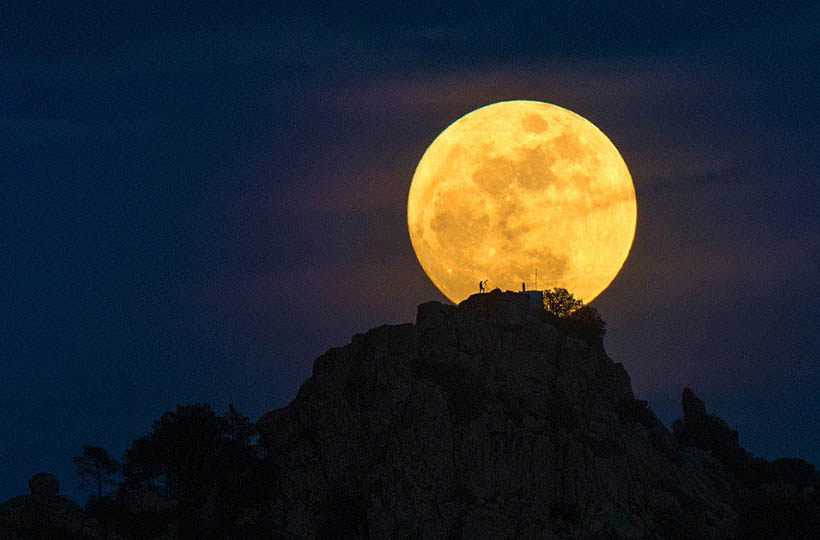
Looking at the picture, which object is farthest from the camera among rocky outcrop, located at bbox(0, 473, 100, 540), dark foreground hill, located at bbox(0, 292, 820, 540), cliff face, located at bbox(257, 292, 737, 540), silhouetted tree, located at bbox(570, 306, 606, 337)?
silhouetted tree, located at bbox(570, 306, 606, 337)

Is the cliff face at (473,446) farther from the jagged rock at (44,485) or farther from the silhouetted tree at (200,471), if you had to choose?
the jagged rock at (44,485)

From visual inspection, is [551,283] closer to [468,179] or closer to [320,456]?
[468,179]

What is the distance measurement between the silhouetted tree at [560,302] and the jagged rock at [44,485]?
63.5 m

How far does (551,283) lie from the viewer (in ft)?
647

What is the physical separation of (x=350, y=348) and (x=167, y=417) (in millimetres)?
25382

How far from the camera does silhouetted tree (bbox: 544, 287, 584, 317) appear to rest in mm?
197000

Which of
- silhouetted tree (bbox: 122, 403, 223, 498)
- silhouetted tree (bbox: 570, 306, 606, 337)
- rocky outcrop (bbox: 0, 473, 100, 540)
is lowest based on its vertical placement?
rocky outcrop (bbox: 0, 473, 100, 540)

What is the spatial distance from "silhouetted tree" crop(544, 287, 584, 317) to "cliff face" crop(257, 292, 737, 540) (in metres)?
11.3

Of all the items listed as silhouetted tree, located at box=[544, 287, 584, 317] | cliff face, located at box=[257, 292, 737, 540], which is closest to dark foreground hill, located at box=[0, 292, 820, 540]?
cliff face, located at box=[257, 292, 737, 540]

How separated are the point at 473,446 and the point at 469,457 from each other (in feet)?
4.35

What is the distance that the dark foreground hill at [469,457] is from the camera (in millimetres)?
164500

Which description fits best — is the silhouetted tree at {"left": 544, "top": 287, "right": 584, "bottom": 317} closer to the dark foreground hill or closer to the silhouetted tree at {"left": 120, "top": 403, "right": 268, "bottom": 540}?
the dark foreground hill

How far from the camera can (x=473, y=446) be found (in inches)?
6609

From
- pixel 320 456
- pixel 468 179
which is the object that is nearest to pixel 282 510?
pixel 320 456
